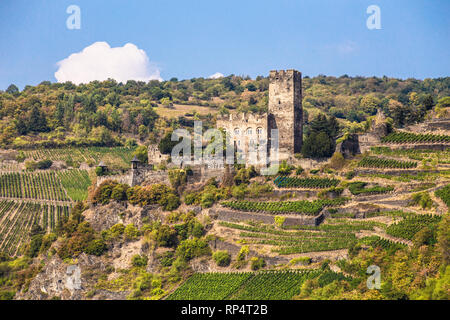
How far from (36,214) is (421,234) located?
35.8 m

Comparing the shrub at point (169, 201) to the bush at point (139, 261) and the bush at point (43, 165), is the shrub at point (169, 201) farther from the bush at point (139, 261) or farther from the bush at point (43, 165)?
the bush at point (43, 165)

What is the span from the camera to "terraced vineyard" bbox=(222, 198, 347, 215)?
142 feet

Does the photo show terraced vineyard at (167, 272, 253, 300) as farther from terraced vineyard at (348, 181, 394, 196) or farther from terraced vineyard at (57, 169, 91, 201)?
terraced vineyard at (57, 169, 91, 201)

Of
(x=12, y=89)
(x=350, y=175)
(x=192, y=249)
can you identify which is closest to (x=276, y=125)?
(x=350, y=175)

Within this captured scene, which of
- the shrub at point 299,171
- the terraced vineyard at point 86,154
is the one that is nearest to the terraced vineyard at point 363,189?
the shrub at point 299,171

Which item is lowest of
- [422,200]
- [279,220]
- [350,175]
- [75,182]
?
[279,220]

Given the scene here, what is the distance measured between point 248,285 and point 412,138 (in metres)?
16.1

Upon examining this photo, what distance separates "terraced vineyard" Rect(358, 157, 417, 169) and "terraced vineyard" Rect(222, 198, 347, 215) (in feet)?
12.8

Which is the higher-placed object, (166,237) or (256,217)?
(256,217)

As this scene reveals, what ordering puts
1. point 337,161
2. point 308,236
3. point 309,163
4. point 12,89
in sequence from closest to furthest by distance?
point 308,236 → point 337,161 → point 309,163 → point 12,89

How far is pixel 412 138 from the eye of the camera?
1848 inches

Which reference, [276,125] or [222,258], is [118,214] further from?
[276,125]

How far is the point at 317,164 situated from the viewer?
48.7 metres

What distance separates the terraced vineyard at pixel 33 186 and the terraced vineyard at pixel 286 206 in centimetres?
2124
